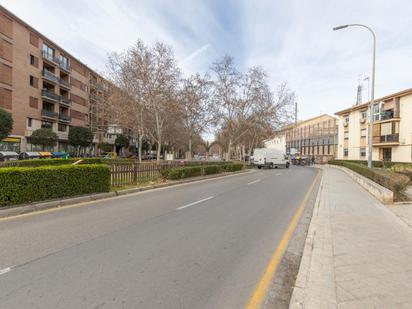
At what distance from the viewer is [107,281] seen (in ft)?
10.8

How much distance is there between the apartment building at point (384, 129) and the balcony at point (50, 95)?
50452 millimetres

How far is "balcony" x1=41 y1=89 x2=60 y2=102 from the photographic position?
128 ft

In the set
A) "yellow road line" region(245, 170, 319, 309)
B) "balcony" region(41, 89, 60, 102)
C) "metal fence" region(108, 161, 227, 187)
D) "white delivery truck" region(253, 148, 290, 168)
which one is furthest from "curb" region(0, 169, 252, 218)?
"balcony" region(41, 89, 60, 102)

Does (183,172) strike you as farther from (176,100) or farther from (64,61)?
(64,61)

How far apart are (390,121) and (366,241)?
122ft

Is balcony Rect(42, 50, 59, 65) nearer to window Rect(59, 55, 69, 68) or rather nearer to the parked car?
window Rect(59, 55, 69, 68)

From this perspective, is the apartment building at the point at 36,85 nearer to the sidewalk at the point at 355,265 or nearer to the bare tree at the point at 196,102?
the bare tree at the point at 196,102

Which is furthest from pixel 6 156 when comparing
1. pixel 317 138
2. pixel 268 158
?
pixel 317 138

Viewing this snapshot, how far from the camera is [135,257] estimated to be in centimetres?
409

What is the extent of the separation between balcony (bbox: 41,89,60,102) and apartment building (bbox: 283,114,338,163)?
43.2 m

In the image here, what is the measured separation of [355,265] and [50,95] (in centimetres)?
4724

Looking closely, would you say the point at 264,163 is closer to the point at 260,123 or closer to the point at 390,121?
the point at 260,123

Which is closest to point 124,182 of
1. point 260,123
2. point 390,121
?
point 260,123

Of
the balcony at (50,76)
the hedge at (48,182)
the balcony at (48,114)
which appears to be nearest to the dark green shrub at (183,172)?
the hedge at (48,182)
